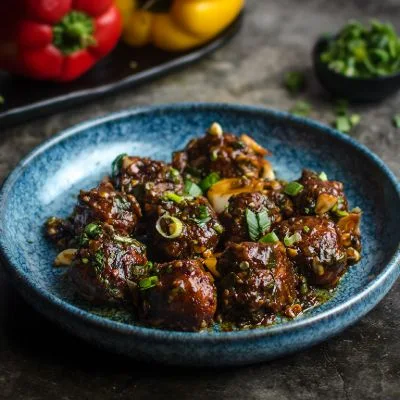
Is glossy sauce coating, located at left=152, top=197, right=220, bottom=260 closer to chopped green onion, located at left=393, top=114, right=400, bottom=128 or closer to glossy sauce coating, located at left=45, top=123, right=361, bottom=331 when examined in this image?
glossy sauce coating, located at left=45, top=123, right=361, bottom=331

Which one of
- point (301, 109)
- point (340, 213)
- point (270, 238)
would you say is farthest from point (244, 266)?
point (301, 109)

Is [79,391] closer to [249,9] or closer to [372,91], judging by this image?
[372,91]

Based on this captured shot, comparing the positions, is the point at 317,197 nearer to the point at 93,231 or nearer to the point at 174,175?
the point at 174,175

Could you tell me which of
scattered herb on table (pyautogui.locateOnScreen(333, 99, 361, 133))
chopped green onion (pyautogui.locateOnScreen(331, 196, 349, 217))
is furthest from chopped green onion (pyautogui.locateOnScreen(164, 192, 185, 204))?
scattered herb on table (pyautogui.locateOnScreen(333, 99, 361, 133))

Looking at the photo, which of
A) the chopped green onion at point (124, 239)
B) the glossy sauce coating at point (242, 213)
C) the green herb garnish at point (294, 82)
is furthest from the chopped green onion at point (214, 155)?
the green herb garnish at point (294, 82)

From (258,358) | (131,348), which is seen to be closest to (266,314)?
(258,358)
